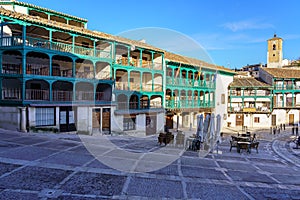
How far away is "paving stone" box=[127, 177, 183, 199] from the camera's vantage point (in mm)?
7902

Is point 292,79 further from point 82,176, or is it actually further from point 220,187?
point 82,176

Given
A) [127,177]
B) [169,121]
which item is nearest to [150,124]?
[169,121]

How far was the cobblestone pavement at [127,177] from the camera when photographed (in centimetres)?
780

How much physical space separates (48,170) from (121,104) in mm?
14798

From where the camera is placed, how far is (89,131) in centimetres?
2108

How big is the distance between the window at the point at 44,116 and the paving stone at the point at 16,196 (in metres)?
12.2

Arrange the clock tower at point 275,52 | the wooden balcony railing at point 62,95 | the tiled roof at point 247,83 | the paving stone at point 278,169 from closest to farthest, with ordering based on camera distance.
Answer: the paving stone at point 278,169, the wooden balcony railing at point 62,95, the tiled roof at point 247,83, the clock tower at point 275,52

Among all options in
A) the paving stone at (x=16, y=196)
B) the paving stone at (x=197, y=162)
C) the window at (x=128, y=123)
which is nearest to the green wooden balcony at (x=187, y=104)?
the window at (x=128, y=123)

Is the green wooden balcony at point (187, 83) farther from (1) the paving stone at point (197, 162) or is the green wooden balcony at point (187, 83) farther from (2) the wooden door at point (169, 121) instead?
(1) the paving stone at point (197, 162)

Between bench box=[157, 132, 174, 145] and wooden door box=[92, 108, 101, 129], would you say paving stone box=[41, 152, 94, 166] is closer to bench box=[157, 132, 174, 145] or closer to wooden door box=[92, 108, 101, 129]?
bench box=[157, 132, 174, 145]

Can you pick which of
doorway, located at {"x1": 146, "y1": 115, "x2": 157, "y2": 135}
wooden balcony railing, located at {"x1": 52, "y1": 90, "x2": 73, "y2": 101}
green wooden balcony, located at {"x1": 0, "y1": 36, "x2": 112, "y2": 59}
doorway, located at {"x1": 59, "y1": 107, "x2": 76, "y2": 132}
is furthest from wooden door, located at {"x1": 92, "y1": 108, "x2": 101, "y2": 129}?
doorway, located at {"x1": 146, "y1": 115, "x2": 157, "y2": 135}

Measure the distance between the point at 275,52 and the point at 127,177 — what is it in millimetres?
58159

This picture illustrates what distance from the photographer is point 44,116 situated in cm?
1908

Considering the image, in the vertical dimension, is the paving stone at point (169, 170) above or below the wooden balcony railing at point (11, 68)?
below
